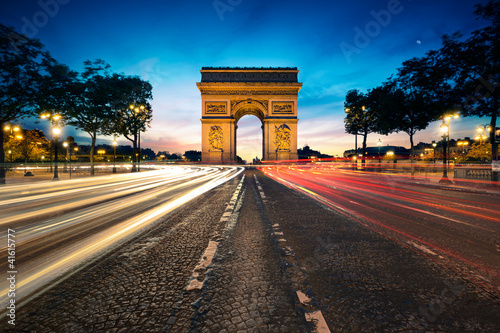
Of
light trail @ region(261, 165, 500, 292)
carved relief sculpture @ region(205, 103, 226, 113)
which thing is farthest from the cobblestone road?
carved relief sculpture @ region(205, 103, 226, 113)

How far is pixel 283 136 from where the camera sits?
45938 mm

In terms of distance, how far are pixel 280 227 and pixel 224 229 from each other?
3.47 ft

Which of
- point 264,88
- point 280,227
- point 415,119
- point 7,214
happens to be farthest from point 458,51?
point 264,88

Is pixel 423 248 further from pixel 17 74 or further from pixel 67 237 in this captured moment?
pixel 17 74

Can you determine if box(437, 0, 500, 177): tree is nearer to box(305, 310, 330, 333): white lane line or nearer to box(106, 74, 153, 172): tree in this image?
box(305, 310, 330, 333): white lane line

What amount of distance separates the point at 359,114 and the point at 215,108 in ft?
85.7

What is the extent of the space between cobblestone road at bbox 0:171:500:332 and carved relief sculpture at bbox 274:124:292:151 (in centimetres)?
4289

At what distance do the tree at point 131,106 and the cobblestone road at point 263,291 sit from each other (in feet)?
75.3

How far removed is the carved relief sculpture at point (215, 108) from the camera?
1807 inches

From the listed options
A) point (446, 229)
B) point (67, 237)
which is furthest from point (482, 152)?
point (67, 237)

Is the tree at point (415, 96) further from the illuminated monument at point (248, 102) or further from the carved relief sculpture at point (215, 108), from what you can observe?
the carved relief sculpture at point (215, 108)

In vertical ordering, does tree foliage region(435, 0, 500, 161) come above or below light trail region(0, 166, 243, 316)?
above

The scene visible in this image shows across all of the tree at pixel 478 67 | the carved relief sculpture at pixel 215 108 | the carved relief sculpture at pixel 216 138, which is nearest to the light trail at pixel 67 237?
the tree at pixel 478 67

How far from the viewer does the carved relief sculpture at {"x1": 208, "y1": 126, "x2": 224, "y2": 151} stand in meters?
45.4
